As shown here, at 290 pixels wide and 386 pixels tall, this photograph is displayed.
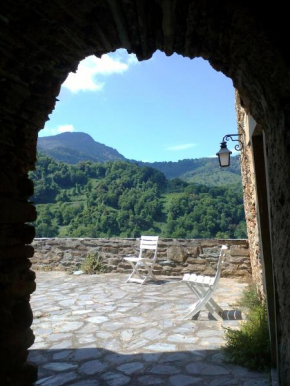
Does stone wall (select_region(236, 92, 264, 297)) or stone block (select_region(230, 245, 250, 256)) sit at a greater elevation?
stone wall (select_region(236, 92, 264, 297))

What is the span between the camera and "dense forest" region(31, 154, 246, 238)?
1466 centimetres

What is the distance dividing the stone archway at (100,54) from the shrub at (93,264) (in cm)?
617

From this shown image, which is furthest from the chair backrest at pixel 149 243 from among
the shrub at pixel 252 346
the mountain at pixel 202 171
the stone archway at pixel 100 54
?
the mountain at pixel 202 171

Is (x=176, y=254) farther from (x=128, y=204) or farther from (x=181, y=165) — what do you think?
(x=181, y=165)

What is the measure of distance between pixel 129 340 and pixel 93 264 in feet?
15.5

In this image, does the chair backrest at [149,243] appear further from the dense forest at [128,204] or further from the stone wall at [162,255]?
the dense forest at [128,204]

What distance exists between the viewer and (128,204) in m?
21.2

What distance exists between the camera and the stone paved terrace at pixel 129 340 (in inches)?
111

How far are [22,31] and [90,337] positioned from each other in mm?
3112

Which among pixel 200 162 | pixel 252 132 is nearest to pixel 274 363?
pixel 252 132

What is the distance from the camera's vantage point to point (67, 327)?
13.7ft

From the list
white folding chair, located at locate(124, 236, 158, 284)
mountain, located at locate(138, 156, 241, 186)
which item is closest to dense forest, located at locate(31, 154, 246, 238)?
white folding chair, located at locate(124, 236, 158, 284)

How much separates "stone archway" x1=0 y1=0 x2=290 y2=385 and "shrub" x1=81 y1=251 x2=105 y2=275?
20.2 feet

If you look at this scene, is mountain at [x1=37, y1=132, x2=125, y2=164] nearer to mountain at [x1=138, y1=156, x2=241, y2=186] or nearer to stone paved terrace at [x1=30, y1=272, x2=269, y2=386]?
mountain at [x1=138, y1=156, x2=241, y2=186]
